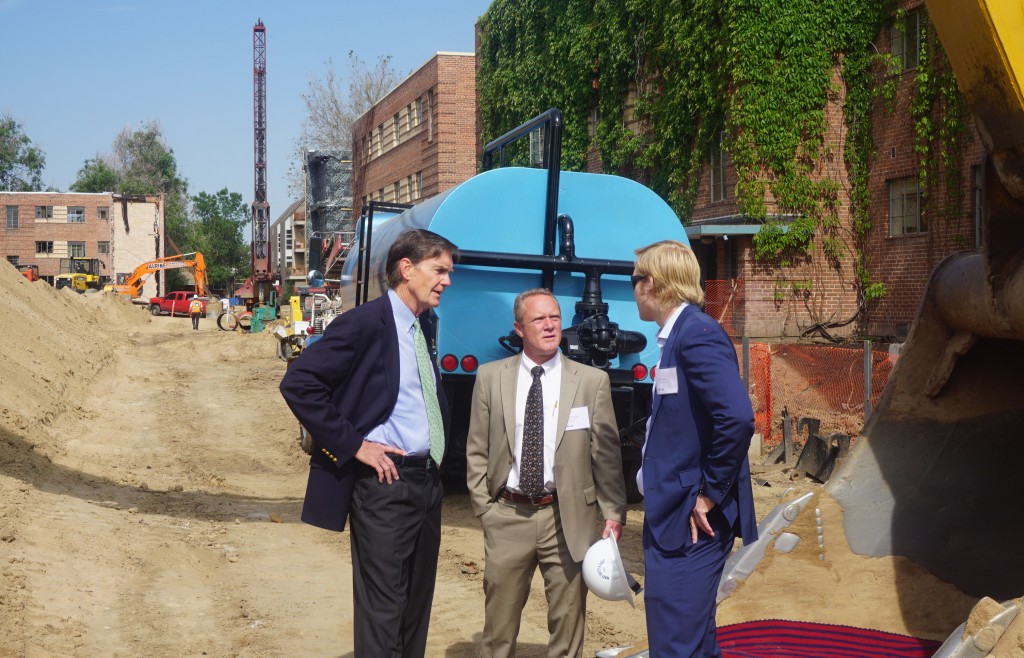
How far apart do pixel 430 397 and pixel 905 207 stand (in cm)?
1690

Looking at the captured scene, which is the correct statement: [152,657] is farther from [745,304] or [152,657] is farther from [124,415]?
[745,304]

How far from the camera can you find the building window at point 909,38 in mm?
18281

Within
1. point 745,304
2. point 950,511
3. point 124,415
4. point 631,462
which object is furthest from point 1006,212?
point 745,304

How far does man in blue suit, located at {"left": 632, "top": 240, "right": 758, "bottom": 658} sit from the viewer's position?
11.3ft

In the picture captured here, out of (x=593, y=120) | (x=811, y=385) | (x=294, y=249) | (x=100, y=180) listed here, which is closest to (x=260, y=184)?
(x=294, y=249)

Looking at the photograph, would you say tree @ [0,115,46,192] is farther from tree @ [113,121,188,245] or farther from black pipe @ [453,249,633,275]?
black pipe @ [453,249,633,275]

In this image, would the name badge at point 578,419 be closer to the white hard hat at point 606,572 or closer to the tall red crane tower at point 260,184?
the white hard hat at point 606,572

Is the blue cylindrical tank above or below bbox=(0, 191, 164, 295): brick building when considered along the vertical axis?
below

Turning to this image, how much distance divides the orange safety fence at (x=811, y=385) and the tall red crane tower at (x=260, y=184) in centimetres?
4005

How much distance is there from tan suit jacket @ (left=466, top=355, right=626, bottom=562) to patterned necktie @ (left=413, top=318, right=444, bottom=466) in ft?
0.66

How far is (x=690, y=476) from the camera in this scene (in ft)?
11.5

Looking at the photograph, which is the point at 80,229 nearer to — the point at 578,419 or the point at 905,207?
the point at 905,207

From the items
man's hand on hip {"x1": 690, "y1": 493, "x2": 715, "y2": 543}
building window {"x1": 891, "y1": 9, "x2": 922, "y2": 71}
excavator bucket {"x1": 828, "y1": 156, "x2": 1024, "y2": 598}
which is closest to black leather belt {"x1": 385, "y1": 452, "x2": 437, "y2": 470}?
man's hand on hip {"x1": 690, "y1": 493, "x2": 715, "y2": 543}

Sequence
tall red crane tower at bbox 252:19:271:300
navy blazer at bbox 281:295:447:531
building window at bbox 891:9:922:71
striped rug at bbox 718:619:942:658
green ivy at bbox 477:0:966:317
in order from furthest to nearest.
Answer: tall red crane tower at bbox 252:19:271:300
green ivy at bbox 477:0:966:317
building window at bbox 891:9:922:71
striped rug at bbox 718:619:942:658
navy blazer at bbox 281:295:447:531
